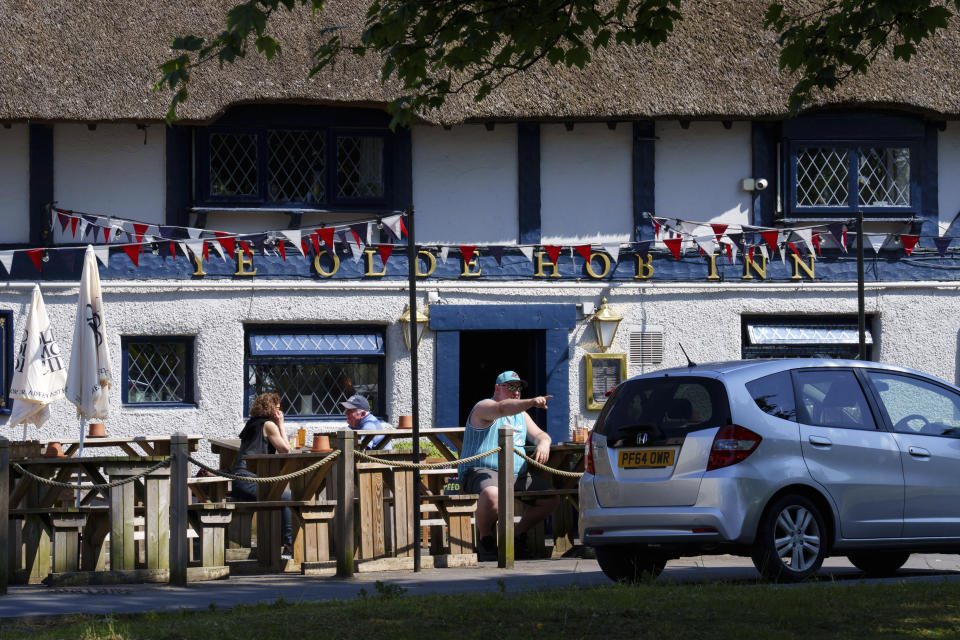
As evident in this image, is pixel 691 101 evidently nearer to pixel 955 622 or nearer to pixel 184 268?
pixel 184 268

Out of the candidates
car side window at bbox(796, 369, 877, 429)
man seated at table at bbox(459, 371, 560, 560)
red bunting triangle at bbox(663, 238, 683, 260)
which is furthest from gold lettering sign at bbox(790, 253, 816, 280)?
car side window at bbox(796, 369, 877, 429)

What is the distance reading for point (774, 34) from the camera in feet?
61.6

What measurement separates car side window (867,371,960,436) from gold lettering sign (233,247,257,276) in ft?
29.7

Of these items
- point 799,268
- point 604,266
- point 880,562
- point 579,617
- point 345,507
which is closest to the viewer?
point 579,617

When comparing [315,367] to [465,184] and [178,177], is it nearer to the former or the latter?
[178,177]

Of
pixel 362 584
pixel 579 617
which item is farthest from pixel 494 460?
pixel 579 617

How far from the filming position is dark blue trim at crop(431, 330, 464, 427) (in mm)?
17750

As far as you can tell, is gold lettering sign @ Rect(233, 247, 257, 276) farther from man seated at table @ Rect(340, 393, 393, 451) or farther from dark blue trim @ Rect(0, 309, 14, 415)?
man seated at table @ Rect(340, 393, 393, 451)

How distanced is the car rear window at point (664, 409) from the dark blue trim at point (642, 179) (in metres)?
7.93

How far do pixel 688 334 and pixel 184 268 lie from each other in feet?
21.2

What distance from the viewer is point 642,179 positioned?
18.2 meters

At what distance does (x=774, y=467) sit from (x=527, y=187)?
8.95m

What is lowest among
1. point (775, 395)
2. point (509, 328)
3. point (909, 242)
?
point (775, 395)

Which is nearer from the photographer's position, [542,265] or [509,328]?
[509,328]
